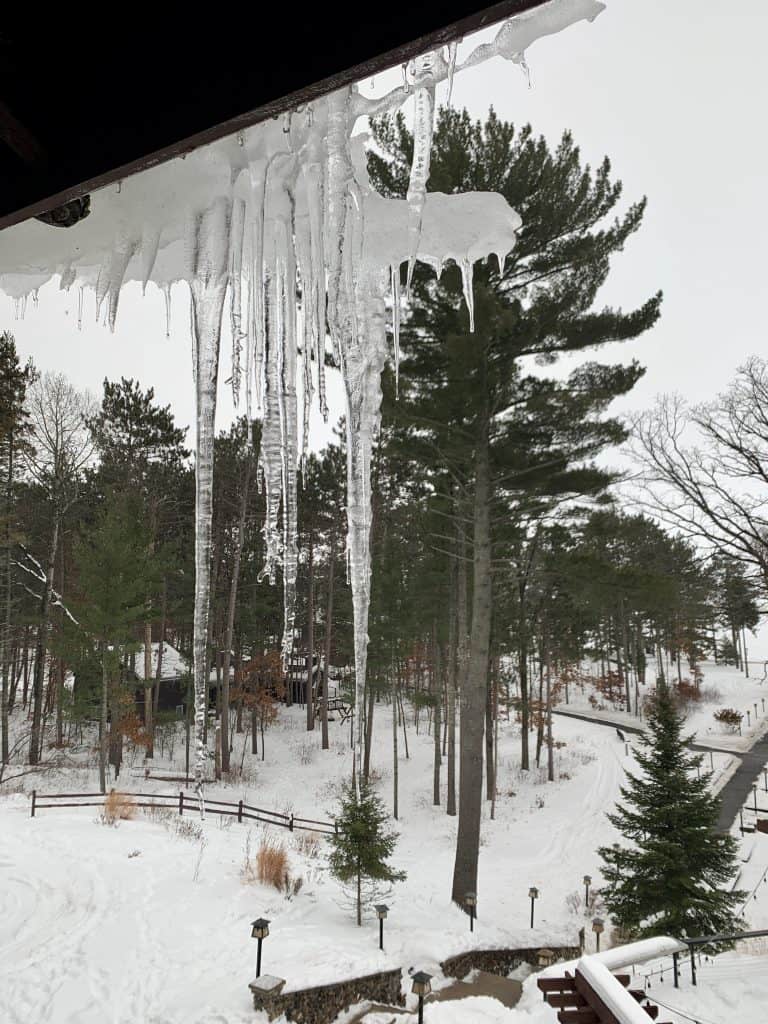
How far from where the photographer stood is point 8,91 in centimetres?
144

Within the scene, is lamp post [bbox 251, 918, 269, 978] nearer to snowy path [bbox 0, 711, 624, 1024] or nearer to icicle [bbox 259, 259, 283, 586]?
snowy path [bbox 0, 711, 624, 1024]

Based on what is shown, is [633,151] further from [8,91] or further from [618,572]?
[8,91]

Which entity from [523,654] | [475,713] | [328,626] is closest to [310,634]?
[328,626]

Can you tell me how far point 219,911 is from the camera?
26.1 feet

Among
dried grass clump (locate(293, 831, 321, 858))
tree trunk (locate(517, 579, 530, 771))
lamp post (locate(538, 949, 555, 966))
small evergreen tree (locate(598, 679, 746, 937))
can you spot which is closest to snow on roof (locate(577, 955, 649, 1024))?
lamp post (locate(538, 949, 555, 966))

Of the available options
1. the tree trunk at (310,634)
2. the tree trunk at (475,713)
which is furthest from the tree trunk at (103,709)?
the tree trunk at (475,713)

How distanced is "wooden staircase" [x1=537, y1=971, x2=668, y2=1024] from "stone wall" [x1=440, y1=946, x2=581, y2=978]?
232 cm

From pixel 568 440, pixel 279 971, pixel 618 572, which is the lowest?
pixel 279 971

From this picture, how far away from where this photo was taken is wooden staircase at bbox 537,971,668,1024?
5000 mm

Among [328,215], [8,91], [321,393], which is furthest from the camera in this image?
[321,393]

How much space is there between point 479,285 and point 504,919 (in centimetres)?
988

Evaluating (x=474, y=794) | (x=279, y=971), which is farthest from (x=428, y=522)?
(x=279, y=971)

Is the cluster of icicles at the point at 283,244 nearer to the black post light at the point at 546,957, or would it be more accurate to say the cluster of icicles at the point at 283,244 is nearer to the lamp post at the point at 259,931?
the lamp post at the point at 259,931

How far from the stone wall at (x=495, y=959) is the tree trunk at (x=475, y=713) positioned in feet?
3.37
